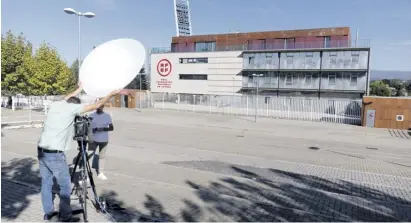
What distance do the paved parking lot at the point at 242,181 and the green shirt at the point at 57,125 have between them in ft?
4.89

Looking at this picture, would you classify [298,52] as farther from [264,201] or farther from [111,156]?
[264,201]

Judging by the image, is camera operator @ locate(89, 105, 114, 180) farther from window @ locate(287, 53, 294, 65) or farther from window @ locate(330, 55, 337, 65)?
window @ locate(287, 53, 294, 65)

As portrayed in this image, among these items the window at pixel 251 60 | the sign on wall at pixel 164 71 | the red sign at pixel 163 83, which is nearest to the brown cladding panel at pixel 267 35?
the window at pixel 251 60

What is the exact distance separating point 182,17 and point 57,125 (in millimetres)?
75967

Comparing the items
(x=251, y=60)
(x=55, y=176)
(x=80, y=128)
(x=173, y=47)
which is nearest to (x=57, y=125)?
(x=80, y=128)

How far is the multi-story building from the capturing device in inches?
1663

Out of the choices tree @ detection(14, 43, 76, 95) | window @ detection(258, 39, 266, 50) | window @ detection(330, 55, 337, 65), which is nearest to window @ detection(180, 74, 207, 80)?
window @ detection(258, 39, 266, 50)

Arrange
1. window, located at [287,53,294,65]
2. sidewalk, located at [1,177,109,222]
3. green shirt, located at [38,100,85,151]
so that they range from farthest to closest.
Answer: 1. window, located at [287,53,294,65]
2. sidewalk, located at [1,177,109,222]
3. green shirt, located at [38,100,85,151]

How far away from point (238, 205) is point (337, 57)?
4086cm

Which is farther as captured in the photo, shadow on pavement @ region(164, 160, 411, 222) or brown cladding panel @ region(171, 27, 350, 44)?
brown cladding panel @ region(171, 27, 350, 44)

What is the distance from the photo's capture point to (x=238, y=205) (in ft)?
19.2

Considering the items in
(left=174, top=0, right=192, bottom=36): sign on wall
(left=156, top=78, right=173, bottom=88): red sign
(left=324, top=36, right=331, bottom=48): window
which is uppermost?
(left=174, top=0, right=192, bottom=36): sign on wall

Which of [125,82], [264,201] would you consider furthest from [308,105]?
[125,82]

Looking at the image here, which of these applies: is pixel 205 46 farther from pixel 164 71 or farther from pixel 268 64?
pixel 268 64
